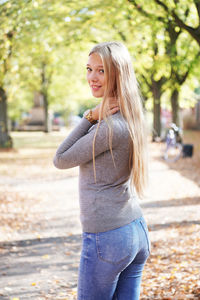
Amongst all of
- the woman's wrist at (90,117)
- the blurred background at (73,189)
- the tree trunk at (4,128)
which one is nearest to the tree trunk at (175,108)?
the blurred background at (73,189)

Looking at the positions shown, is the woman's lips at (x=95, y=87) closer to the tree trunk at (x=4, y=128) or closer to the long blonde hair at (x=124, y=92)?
the long blonde hair at (x=124, y=92)

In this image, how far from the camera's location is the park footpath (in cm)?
480

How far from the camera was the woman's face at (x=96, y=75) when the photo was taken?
7.07 ft

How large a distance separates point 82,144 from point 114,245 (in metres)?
0.55

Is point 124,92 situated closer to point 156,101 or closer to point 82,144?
point 82,144

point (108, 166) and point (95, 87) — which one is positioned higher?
point (95, 87)

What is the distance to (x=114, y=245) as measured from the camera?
206 centimetres

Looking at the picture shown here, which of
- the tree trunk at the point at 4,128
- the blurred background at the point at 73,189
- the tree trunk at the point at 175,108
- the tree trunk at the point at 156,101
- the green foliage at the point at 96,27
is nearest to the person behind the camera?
the blurred background at the point at 73,189

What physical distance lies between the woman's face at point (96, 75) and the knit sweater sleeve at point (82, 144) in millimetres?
175

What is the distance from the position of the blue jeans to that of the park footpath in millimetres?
424

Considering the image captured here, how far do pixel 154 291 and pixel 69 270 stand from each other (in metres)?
1.32

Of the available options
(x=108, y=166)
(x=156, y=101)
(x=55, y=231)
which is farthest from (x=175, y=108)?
(x=108, y=166)

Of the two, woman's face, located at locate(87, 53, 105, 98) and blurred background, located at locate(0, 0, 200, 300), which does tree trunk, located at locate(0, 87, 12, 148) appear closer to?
blurred background, located at locate(0, 0, 200, 300)

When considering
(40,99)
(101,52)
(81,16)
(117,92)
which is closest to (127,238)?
(117,92)
